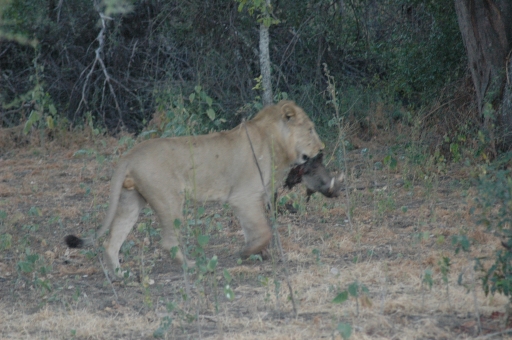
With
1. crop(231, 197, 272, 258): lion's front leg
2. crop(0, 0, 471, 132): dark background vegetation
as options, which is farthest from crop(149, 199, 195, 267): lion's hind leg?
crop(0, 0, 471, 132): dark background vegetation

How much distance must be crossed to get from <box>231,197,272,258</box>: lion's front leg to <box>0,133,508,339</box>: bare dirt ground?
0.14 meters

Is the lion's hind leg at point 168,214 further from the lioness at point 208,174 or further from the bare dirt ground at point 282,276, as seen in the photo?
the bare dirt ground at point 282,276

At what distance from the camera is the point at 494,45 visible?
28.5ft

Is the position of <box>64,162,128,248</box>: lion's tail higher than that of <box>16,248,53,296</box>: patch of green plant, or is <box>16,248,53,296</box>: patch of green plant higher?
<box>64,162,128,248</box>: lion's tail

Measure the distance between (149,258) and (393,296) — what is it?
91.3 inches

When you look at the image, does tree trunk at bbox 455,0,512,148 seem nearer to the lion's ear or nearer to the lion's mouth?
the lion's mouth

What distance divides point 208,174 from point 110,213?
34.1 inches

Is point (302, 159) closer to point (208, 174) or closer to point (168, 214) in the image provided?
point (208, 174)

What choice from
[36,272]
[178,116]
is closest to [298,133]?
[178,116]

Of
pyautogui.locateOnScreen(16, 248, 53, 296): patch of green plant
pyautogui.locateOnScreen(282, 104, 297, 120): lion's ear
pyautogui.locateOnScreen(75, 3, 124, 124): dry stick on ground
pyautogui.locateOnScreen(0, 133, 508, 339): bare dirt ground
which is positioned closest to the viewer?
pyautogui.locateOnScreen(0, 133, 508, 339): bare dirt ground

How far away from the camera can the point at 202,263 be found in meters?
4.94

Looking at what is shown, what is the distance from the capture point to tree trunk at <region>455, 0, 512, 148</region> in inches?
338

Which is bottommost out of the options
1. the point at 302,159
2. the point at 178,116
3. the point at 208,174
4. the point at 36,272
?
the point at 36,272

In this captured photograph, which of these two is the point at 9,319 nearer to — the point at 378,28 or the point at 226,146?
the point at 226,146
